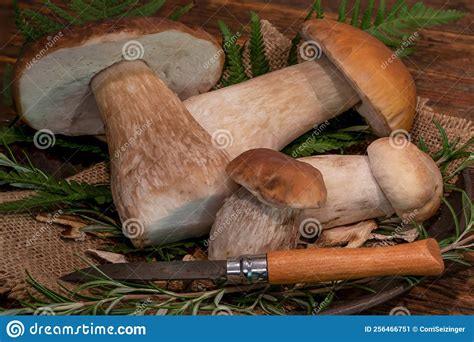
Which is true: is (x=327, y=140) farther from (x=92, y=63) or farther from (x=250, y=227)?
(x=92, y=63)

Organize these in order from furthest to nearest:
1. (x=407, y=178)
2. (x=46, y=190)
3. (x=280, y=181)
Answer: (x=46, y=190) → (x=407, y=178) → (x=280, y=181)

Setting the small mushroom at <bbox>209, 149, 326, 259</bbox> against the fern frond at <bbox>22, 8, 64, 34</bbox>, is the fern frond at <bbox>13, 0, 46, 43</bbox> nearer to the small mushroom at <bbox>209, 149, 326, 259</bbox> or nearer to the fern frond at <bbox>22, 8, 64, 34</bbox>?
the fern frond at <bbox>22, 8, 64, 34</bbox>

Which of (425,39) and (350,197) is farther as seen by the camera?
(425,39)

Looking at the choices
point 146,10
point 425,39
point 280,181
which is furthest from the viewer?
point 425,39

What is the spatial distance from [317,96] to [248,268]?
526mm

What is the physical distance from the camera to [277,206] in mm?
1447

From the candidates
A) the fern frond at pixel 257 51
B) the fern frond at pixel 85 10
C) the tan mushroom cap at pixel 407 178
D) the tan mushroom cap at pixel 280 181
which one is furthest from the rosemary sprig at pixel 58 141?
the tan mushroom cap at pixel 407 178

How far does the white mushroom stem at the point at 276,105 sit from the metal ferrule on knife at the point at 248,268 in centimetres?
36

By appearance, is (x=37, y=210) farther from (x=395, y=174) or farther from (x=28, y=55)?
(x=395, y=174)

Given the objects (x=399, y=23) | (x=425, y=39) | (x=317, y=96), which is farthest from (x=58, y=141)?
(x=425, y=39)

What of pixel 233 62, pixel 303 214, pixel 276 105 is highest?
pixel 233 62

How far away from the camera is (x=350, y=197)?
1665 mm

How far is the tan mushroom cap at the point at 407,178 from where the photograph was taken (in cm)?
161

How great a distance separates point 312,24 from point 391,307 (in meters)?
0.67
